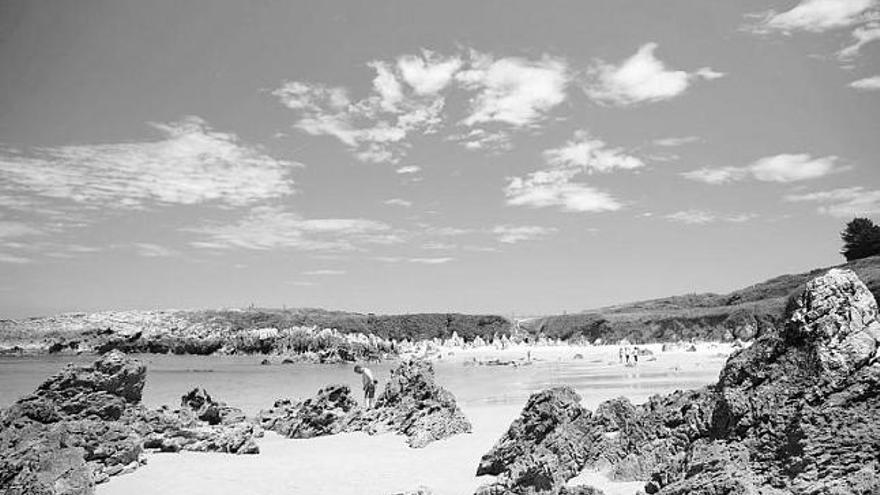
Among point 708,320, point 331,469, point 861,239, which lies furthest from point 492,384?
point 861,239

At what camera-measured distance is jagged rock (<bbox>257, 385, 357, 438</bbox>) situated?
48.8ft

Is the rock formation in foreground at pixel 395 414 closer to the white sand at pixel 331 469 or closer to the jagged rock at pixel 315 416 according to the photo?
the jagged rock at pixel 315 416

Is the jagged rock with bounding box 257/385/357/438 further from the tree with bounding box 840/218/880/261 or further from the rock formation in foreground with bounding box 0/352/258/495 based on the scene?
the tree with bounding box 840/218/880/261

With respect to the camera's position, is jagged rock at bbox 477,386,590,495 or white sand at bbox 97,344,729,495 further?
white sand at bbox 97,344,729,495

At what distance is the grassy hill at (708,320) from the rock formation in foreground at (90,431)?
39025 millimetres

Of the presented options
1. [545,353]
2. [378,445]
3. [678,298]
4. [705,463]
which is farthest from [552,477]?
[678,298]

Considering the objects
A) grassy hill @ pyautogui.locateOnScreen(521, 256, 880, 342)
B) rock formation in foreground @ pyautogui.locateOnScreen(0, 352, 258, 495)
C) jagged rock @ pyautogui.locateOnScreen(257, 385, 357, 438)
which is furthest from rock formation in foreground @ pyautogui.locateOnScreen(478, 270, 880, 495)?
grassy hill @ pyautogui.locateOnScreen(521, 256, 880, 342)

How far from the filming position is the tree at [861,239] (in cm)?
6581

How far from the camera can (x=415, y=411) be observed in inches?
567

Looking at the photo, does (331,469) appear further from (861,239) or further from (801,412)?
(861,239)

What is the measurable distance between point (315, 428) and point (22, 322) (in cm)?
9765

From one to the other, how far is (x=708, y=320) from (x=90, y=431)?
5849 centimetres

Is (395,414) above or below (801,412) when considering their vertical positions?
below

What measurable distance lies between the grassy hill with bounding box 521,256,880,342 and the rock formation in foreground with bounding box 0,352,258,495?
39025 millimetres
